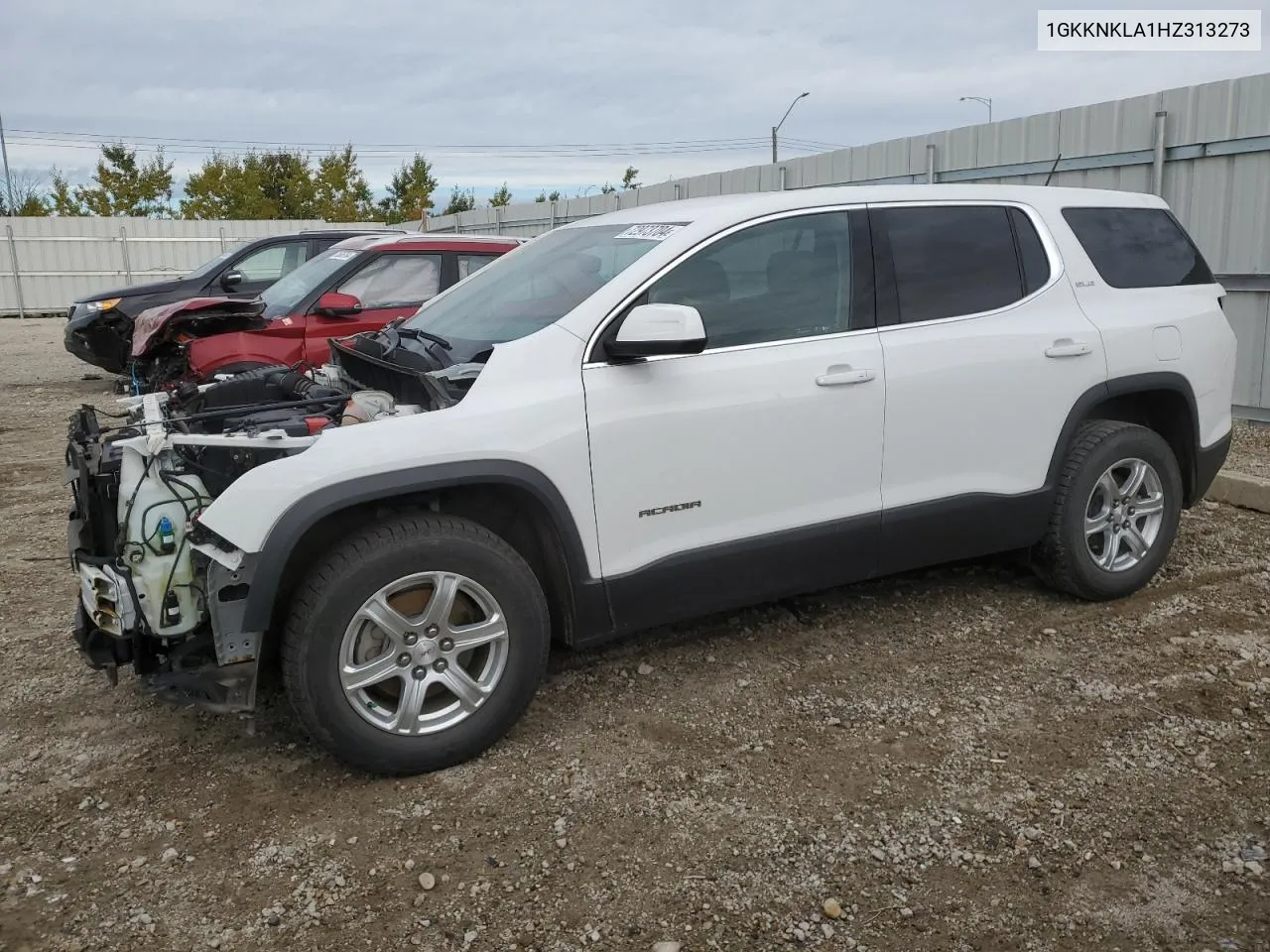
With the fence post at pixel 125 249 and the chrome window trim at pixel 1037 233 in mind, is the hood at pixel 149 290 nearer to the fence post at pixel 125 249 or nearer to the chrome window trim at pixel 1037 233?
the chrome window trim at pixel 1037 233

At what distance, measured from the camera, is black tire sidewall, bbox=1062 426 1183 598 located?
15.6ft

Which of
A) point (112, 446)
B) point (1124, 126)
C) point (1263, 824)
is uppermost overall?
point (1124, 126)

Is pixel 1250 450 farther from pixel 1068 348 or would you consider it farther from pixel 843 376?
pixel 843 376

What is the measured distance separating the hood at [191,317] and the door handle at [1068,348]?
15.0ft

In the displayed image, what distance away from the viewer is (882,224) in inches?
173

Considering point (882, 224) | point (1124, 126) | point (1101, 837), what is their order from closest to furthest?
point (1101, 837), point (882, 224), point (1124, 126)

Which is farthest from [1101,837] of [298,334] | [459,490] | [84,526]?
[298,334]

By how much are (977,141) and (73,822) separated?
985cm

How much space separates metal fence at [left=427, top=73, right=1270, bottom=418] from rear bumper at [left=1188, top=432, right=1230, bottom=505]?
2734 mm

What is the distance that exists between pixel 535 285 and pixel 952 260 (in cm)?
176

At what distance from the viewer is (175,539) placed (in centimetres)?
338

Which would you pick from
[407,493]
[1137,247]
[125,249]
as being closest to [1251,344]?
[1137,247]

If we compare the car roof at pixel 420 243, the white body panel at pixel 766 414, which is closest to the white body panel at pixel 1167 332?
the white body panel at pixel 766 414

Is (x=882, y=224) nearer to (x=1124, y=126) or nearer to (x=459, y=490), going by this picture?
(x=459, y=490)
